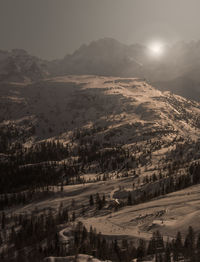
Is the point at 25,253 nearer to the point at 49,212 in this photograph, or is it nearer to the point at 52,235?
the point at 52,235

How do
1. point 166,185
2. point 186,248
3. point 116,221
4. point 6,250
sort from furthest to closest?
1. point 166,185
2. point 116,221
3. point 6,250
4. point 186,248

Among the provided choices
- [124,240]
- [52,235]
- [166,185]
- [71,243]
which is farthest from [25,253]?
[166,185]

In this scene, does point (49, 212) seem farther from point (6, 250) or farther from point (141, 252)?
point (141, 252)

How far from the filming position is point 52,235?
11731 cm

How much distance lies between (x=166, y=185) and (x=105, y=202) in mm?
42503

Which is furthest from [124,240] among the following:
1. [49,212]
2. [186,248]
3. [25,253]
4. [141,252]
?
[49,212]

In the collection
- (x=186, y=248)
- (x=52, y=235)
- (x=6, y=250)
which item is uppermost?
(x=186, y=248)

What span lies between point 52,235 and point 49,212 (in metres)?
49.4

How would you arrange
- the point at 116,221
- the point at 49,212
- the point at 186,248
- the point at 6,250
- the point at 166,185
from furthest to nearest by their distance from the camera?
1. the point at 166,185
2. the point at 49,212
3. the point at 116,221
4. the point at 6,250
5. the point at 186,248

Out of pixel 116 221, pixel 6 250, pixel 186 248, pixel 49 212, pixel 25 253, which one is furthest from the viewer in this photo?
pixel 49 212

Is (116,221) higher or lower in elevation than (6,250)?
higher

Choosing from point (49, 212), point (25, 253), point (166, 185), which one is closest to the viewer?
point (25, 253)

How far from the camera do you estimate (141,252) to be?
86750 millimetres

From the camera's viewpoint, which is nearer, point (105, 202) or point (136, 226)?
point (136, 226)
